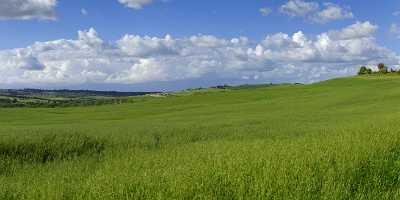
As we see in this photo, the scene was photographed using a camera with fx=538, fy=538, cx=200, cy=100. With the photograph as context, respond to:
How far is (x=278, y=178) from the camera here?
9188 mm

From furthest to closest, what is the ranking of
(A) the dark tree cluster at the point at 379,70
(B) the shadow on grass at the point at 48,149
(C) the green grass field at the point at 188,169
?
(A) the dark tree cluster at the point at 379,70 → (B) the shadow on grass at the point at 48,149 → (C) the green grass field at the point at 188,169

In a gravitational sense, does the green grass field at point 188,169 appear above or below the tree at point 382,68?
below

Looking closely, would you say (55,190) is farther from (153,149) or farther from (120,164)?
(153,149)

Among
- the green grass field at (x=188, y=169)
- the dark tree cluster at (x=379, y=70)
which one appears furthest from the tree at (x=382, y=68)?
the green grass field at (x=188, y=169)

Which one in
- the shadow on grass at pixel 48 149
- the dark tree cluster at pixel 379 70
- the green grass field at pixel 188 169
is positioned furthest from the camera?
the dark tree cluster at pixel 379 70

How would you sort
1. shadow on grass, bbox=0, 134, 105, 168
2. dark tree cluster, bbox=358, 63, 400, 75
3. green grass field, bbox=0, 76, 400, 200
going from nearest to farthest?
1. green grass field, bbox=0, 76, 400, 200
2. shadow on grass, bbox=0, 134, 105, 168
3. dark tree cluster, bbox=358, 63, 400, 75

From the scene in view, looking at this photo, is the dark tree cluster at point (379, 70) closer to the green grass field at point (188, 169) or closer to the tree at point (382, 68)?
the tree at point (382, 68)

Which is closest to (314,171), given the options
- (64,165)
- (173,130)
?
(64,165)

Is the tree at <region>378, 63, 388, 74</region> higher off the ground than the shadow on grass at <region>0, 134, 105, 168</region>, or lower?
higher

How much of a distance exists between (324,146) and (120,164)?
199 inches

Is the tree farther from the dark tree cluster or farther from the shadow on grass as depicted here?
the shadow on grass

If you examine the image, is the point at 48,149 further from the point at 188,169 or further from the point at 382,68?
the point at 382,68

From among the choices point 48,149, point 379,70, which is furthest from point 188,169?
point 379,70

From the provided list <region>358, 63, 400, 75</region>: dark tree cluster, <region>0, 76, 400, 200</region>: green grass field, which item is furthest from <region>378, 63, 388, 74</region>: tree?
<region>0, 76, 400, 200</region>: green grass field
